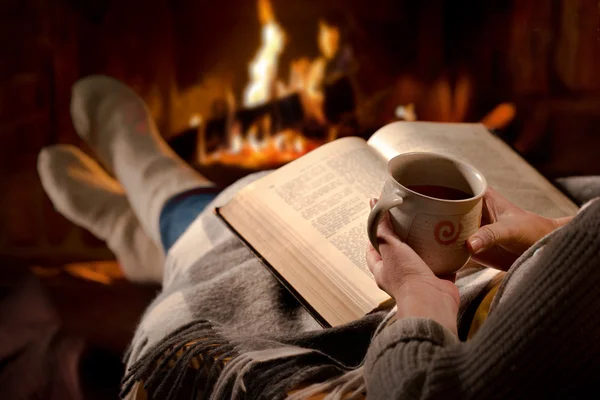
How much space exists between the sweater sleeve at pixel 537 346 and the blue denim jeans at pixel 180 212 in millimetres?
553

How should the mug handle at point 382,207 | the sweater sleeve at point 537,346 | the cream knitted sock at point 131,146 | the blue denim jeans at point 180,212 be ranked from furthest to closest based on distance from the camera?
the cream knitted sock at point 131,146, the blue denim jeans at point 180,212, the mug handle at point 382,207, the sweater sleeve at point 537,346

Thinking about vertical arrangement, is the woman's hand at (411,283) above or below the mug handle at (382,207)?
below

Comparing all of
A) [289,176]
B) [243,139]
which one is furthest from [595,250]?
[243,139]

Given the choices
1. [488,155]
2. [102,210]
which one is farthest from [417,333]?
[102,210]

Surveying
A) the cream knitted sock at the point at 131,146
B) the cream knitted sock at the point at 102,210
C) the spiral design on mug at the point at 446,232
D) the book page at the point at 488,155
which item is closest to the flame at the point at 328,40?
the cream knitted sock at the point at 131,146

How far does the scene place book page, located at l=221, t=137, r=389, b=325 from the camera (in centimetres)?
54

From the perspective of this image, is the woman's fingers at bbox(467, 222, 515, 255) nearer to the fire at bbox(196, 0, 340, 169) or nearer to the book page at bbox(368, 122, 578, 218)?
the book page at bbox(368, 122, 578, 218)

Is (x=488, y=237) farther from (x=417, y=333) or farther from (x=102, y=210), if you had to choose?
(x=102, y=210)

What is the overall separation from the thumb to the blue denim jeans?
0.50m

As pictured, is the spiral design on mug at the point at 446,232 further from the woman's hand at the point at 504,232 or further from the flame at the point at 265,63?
the flame at the point at 265,63

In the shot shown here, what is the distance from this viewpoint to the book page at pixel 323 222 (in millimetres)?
542

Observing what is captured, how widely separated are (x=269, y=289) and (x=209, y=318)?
7 centimetres

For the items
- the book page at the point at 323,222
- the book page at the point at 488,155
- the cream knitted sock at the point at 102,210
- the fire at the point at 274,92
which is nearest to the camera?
the book page at the point at 323,222

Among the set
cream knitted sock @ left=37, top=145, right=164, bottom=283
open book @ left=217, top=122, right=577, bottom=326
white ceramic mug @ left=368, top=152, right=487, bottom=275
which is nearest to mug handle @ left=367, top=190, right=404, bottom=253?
white ceramic mug @ left=368, top=152, right=487, bottom=275
